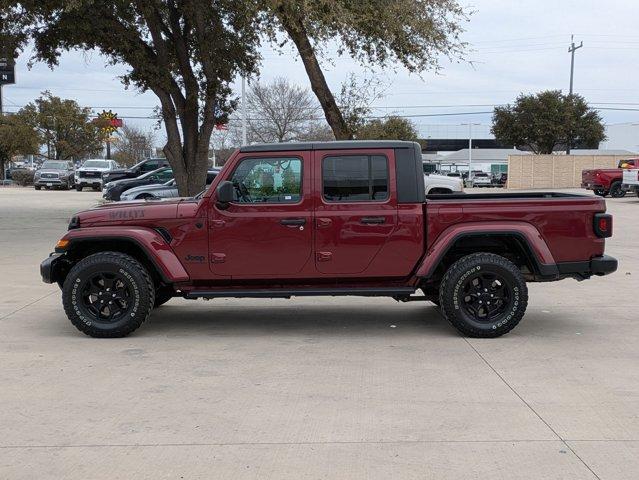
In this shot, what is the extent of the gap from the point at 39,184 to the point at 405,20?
37130mm

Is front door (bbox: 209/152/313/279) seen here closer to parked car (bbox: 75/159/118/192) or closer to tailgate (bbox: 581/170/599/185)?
tailgate (bbox: 581/170/599/185)

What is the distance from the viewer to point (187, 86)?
2036 cm

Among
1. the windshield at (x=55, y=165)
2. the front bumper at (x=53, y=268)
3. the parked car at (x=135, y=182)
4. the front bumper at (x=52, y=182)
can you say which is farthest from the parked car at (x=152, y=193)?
the windshield at (x=55, y=165)

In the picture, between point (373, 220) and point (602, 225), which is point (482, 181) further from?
point (373, 220)

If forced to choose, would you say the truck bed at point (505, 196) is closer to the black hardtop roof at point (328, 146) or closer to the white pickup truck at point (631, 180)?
the black hardtop roof at point (328, 146)

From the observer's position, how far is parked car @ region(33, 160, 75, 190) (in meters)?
46.2

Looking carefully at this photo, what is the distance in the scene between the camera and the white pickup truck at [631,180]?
97.3 feet

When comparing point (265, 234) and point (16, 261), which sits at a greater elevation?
point (265, 234)

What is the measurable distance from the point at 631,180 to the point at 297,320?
25669 millimetres

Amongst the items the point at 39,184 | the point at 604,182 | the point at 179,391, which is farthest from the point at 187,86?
the point at 39,184

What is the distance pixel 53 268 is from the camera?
734 cm

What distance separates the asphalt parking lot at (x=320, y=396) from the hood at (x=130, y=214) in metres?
1.19

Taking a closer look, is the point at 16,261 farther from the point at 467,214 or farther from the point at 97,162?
the point at 97,162

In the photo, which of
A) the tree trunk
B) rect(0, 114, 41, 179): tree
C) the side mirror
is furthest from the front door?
rect(0, 114, 41, 179): tree
